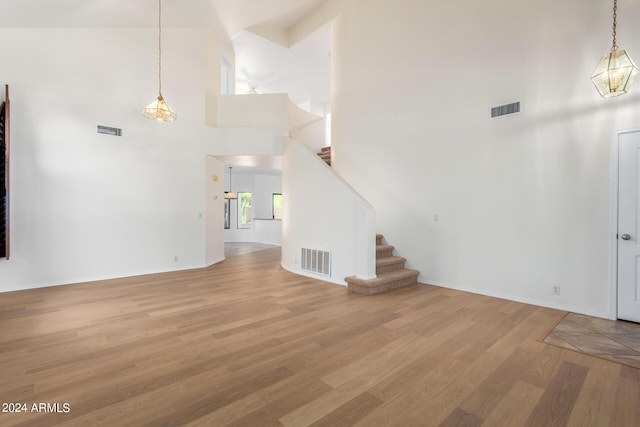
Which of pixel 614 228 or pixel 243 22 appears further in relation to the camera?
pixel 243 22

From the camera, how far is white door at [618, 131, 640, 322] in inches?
129

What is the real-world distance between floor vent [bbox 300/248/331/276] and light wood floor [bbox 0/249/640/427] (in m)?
1.22

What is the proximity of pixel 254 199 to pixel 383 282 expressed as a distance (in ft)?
30.5

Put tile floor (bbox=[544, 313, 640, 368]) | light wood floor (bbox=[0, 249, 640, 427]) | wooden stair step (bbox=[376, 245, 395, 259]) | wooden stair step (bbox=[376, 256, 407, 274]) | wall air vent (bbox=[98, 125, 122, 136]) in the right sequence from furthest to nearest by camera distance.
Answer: wooden stair step (bbox=[376, 245, 395, 259]) → wall air vent (bbox=[98, 125, 122, 136]) → wooden stair step (bbox=[376, 256, 407, 274]) → tile floor (bbox=[544, 313, 640, 368]) → light wood floor (bbox=[0, 249, 640, 427])

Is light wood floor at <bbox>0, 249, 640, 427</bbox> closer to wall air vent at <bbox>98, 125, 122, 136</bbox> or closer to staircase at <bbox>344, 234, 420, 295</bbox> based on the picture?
staircase at <bbox>344, 234, 420, 295</bbox>

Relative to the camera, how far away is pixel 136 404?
5.98 ft

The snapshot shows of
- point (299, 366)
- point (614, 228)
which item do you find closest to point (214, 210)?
point (299, 366)

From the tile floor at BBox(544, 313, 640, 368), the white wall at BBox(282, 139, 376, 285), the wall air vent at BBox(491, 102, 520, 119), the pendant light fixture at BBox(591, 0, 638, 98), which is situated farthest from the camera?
the white wall at BBox(282, 139, 376, 285)

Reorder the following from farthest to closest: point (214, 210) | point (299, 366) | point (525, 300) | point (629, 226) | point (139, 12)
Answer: point (214, 210) → point (139, 12) → point (525, 300) → point (629, 226) → point (299, 366)

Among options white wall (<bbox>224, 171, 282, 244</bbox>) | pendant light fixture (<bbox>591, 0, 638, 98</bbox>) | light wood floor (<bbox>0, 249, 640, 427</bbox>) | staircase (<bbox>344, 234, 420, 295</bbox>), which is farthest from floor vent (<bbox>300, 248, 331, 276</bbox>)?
white wall (<bbox>224, 171, 282, 244</bbox>)

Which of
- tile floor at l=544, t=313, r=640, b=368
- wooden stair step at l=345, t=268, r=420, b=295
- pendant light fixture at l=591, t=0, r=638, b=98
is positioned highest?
pendant light fixture at l=591, t=0, r=638, b=98

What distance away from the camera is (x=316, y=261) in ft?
17.6

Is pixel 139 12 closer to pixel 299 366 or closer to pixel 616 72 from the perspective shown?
pixel 299 366

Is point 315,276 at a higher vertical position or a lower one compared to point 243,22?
lower
